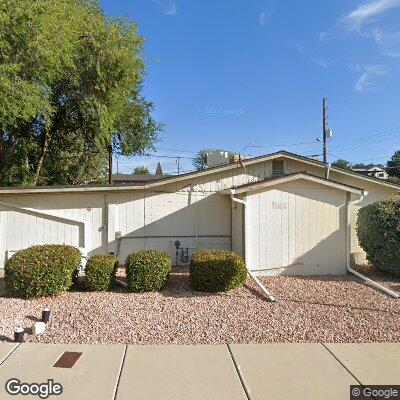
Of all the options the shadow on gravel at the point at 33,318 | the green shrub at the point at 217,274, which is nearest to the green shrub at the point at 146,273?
the green shrub at the point at 217,274

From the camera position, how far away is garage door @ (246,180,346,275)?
7.56 meters

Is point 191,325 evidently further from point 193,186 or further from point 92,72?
point 92,72

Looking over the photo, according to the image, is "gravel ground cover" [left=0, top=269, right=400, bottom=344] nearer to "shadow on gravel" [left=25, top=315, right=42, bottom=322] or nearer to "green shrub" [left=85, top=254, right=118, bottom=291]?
"shadow on gravel" [left=25, top=315, right=42, bottom=322]

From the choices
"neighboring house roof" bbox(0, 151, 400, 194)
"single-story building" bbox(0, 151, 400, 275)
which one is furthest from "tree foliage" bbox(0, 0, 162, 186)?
"single-story building" bbox(0, 151, 400, 275)

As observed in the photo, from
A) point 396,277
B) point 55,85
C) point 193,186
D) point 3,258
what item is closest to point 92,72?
point 55,85

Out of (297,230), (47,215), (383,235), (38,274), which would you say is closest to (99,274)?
(38,274)

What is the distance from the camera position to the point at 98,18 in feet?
38.2

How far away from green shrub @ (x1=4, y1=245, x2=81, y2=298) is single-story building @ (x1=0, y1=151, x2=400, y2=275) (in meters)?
3.07

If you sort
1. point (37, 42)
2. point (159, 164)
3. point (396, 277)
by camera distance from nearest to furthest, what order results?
1. point (396, 277)
2. point (37, 42)
3. point (159, 164)

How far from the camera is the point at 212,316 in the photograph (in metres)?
4.84

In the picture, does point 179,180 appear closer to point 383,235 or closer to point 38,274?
point 38,274

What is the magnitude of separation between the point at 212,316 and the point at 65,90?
34.7 feet

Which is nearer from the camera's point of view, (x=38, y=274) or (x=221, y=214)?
(x=38, y=274)

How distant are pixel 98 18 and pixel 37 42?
174 inches
